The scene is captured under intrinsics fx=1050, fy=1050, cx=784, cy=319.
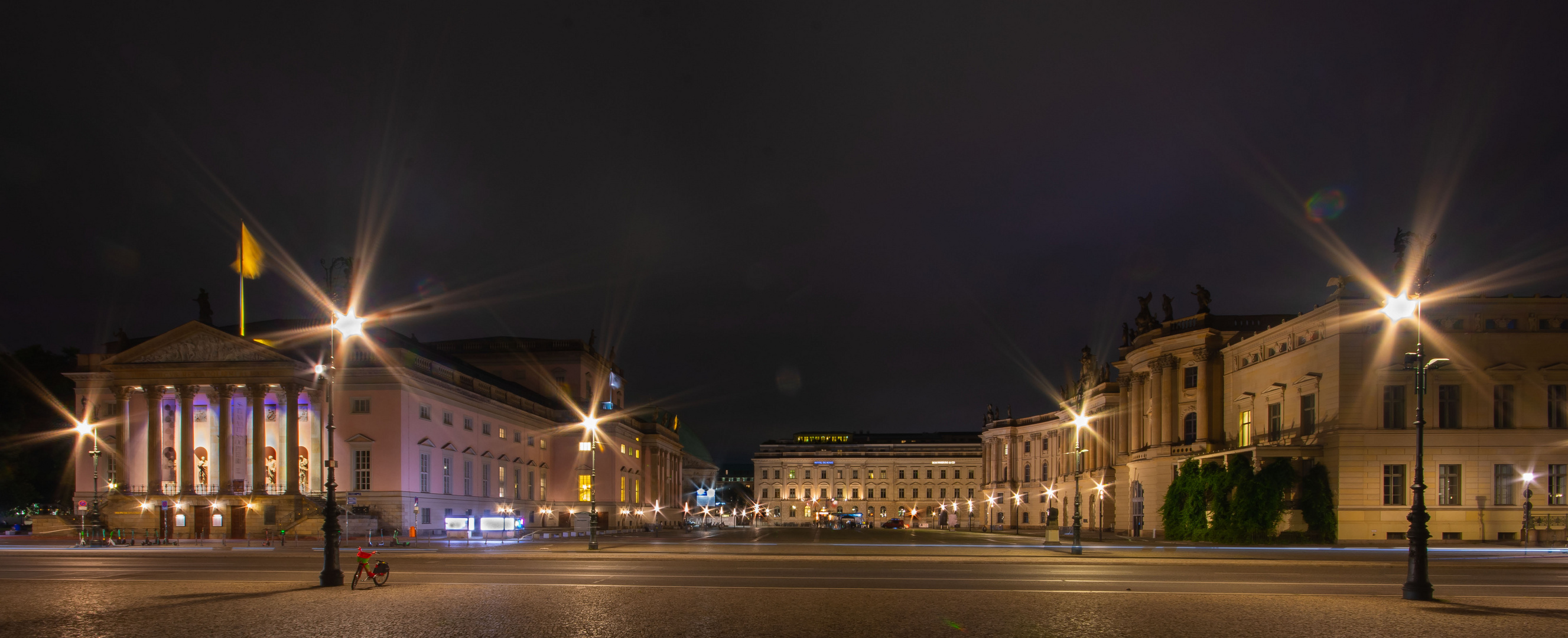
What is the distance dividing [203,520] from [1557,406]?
270ft

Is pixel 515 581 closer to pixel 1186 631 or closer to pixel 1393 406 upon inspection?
pixel 1186 631

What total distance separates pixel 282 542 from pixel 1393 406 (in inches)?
2379

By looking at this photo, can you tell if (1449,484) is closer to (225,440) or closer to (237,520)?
(237,520)

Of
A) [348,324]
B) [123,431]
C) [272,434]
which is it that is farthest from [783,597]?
[123,431]

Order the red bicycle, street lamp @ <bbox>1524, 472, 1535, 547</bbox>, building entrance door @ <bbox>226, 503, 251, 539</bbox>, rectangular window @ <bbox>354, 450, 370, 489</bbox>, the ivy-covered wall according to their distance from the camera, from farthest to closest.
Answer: rectangular window @ <bbox>354, 450, 370, 489</bbox> → building entrance door @ <bbox>226, 503, 251, 539</bbox> → the ivy-covered wall → street lamp @ <bbox>1524, 472, 1535, 547</bbox> → the red bicycle

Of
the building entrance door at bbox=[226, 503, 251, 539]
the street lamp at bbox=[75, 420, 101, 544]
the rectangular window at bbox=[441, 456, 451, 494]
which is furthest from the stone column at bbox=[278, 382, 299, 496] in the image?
the rectangular window at bbox=[441, 456, 451, 494]

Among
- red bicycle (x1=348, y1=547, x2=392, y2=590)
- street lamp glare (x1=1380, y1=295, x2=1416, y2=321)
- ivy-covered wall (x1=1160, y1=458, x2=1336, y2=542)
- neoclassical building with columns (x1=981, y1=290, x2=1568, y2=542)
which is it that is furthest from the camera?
ivy-covered wall (x1=1160, y1=458, x2=1336, y2=542)

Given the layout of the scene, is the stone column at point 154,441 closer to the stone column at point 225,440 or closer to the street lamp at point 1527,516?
the stone column at point 225,440

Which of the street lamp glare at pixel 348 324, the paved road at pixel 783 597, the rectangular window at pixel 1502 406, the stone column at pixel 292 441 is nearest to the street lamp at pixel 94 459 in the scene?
the rectangular window at pixel 1502 406

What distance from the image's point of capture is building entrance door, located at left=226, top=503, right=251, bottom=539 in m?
70.4

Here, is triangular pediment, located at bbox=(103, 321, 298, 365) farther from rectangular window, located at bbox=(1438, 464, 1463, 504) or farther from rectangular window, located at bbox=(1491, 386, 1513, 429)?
rectangular window, located at bbox=(1491, 386, 1513, 429)

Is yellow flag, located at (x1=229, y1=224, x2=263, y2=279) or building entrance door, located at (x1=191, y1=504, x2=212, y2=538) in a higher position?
yellow flag, located at (x1=229, y1=224, x2=263, y2=279)

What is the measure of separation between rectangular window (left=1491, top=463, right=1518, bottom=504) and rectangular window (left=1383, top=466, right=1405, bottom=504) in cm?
440

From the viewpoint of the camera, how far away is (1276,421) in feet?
213
